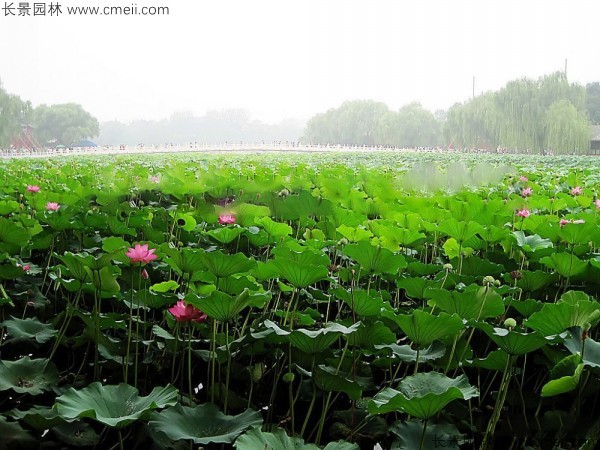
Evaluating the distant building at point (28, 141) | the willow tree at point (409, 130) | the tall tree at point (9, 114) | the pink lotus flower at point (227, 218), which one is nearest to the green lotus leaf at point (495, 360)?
the pink lotus flower at point (227, 218)

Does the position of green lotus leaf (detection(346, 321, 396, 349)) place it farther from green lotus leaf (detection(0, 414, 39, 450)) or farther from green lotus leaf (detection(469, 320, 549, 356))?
green lotus leaf (detection(0, 414, 39, 450))

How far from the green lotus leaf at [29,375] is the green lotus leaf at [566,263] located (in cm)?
68

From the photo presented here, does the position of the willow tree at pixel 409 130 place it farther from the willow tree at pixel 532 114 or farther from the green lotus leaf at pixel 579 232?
the green lotus leaf at pixel 579 232

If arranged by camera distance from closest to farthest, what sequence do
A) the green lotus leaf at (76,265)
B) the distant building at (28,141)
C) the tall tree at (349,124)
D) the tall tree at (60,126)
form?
the green lotus leaf at (76,265) → the distant building at (28,141) → the tall tree at (60,126) → the tall tree at (349,124)

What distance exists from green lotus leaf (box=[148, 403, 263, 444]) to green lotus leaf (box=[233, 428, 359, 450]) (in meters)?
0.04

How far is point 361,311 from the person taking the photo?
2.34ft

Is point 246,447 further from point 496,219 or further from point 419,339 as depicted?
point 496,219

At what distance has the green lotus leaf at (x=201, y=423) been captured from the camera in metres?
0.58

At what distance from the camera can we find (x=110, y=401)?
619mm

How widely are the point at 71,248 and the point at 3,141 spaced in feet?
66.0

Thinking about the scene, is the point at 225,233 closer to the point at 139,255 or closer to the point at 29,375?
the point at 139,255

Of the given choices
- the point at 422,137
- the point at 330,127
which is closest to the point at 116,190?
the point at 422,137

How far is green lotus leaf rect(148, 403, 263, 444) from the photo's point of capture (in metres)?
0.58

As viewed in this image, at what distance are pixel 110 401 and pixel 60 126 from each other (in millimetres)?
34379
